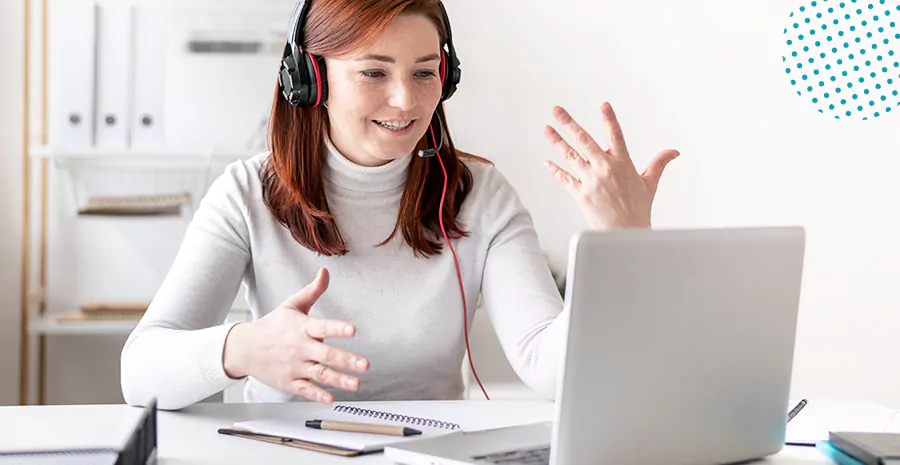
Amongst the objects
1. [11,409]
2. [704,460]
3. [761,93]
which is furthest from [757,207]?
[11,409]

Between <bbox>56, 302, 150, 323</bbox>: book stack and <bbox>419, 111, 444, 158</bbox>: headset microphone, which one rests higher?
<bbox>419, 111, 444, 158</bbox>: headset microphone

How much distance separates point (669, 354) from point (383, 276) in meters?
0.70

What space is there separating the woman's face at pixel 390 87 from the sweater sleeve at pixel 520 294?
0.20 metres

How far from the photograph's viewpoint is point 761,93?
8.93ft

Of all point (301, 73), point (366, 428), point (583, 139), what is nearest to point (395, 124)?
point (301, 73)

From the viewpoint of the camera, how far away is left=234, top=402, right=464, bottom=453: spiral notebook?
1.00 metres

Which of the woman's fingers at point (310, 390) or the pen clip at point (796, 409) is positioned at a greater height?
the woman's fingers at point (310, 390)

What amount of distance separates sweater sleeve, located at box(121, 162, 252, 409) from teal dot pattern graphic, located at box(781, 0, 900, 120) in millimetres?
1856

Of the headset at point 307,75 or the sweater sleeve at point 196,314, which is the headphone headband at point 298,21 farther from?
the sweater sleeve at point 196,314

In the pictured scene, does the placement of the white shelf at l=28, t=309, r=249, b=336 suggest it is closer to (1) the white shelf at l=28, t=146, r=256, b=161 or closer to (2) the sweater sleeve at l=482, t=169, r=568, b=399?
(1) the white shelf at l=28, t=146, r=256, b=161

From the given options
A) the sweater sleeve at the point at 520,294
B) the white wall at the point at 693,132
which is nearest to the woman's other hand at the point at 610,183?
the sweater sleeve at the point at 520,294

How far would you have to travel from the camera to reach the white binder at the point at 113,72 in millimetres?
2625

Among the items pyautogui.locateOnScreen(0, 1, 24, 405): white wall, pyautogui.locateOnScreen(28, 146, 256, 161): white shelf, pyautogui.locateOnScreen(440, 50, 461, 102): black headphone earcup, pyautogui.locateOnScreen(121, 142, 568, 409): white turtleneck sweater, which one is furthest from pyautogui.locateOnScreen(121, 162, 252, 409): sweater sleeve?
pyautogui.locateOnScreen(0, 1, 24, 405): white wall

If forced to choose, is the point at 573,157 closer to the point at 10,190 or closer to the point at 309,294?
the point at 309,294
